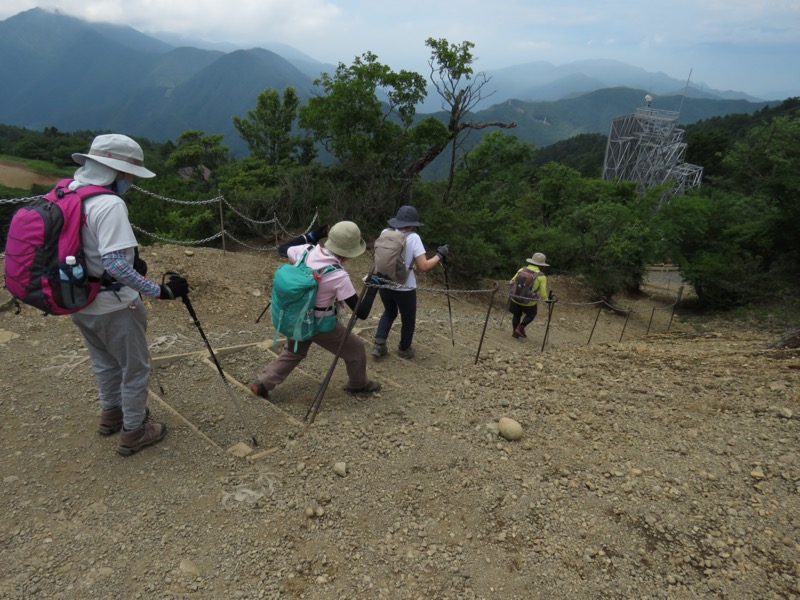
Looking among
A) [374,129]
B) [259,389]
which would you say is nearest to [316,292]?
[259,389]

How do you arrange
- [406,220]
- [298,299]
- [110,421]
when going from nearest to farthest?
[110,421]
[298,299]
[406,220]

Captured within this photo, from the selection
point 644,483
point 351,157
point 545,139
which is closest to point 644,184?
point 351,157

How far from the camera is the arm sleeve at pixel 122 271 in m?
2.78

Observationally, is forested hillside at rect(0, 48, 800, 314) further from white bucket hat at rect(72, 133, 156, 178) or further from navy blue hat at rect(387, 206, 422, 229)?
white bucket hat at rect(72, 133, 156, 178)

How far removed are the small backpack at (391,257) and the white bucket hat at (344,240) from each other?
123cm

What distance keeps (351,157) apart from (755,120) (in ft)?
249

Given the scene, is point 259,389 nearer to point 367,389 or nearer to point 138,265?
point 367,389

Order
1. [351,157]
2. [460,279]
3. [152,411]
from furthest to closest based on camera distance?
[351,157] < [460,279] < [152,411]

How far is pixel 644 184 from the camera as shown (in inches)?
1687

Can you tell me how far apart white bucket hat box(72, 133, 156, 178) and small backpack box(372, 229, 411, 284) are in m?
2.70

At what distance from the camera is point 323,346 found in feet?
14.1


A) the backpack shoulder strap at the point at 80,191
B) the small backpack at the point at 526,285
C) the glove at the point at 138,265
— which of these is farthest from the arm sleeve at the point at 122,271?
the small backpack at the point at 526,285

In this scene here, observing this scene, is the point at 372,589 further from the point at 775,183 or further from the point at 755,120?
the point at 755,120

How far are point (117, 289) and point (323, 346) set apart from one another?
184 cm
